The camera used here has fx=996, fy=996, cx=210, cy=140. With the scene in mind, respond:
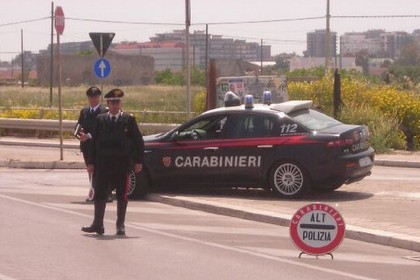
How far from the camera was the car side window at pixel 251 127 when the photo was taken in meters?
15.8

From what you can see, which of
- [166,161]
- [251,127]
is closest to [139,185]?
[166,161]

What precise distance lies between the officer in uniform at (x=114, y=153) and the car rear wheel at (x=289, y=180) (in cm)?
382

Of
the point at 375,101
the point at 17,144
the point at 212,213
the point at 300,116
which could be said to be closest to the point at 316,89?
the point at 375,101

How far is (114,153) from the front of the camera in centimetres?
1206

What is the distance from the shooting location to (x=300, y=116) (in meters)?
16.0

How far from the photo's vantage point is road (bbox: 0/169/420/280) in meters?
9.94

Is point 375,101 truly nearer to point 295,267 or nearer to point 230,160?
point 230,160

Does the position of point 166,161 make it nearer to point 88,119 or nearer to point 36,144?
point 88,119

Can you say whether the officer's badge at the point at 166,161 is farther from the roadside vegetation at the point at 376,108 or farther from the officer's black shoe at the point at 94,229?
the roadside vegetation at the point at 376,108

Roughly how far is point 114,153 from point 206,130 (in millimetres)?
4341

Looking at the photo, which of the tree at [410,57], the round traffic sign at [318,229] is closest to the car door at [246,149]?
the round traffic sign at [318,229]

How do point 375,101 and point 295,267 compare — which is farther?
point 375,101

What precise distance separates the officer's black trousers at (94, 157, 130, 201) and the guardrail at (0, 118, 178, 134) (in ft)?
56.5

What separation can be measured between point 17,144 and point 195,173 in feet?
51.0
